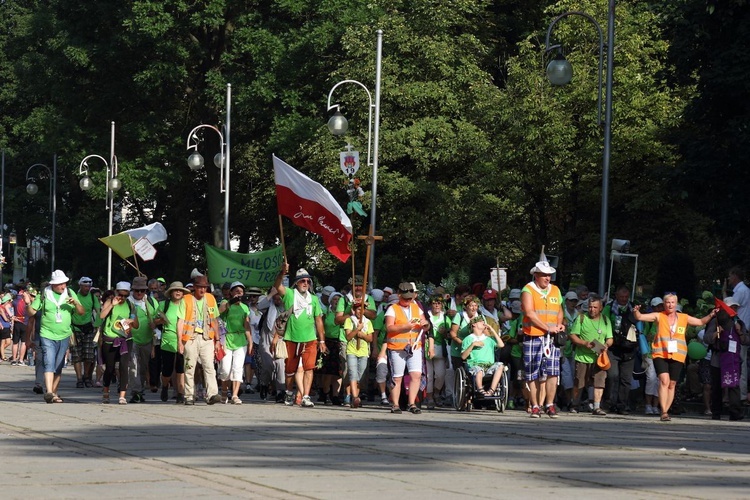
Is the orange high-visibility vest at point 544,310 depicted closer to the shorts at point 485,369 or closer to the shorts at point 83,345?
the shorts at point 485,369

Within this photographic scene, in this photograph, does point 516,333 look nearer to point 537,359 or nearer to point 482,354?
point 482,354

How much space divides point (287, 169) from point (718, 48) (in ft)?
39.9

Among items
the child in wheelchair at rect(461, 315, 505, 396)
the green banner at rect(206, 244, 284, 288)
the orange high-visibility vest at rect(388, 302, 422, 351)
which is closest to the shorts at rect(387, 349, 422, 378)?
the orange high-visibility vest at rect(388, 302, 422, 351)

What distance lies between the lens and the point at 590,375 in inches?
800

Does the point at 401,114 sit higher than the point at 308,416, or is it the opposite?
the point at 401,114

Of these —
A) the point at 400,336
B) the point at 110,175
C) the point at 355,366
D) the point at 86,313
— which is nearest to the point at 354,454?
the point at 400,336

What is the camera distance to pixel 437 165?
Answer: 4553cm

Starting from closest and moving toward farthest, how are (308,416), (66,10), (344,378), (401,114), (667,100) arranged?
1. (308,416)
2. (344,378)
3. (667,100)
4. (401,114)
5. (66,10)

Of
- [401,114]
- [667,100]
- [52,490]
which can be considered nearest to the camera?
[52,490]

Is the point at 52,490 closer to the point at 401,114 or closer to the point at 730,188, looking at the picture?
the point at 730,188

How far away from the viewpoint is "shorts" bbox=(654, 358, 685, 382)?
61.8ft

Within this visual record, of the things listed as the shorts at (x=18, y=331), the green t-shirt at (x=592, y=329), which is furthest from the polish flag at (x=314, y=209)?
the shorts at (x=18, y=331)

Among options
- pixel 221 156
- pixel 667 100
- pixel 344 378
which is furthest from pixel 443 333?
pixel 221 156

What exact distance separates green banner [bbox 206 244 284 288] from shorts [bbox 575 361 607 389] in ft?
25.5
